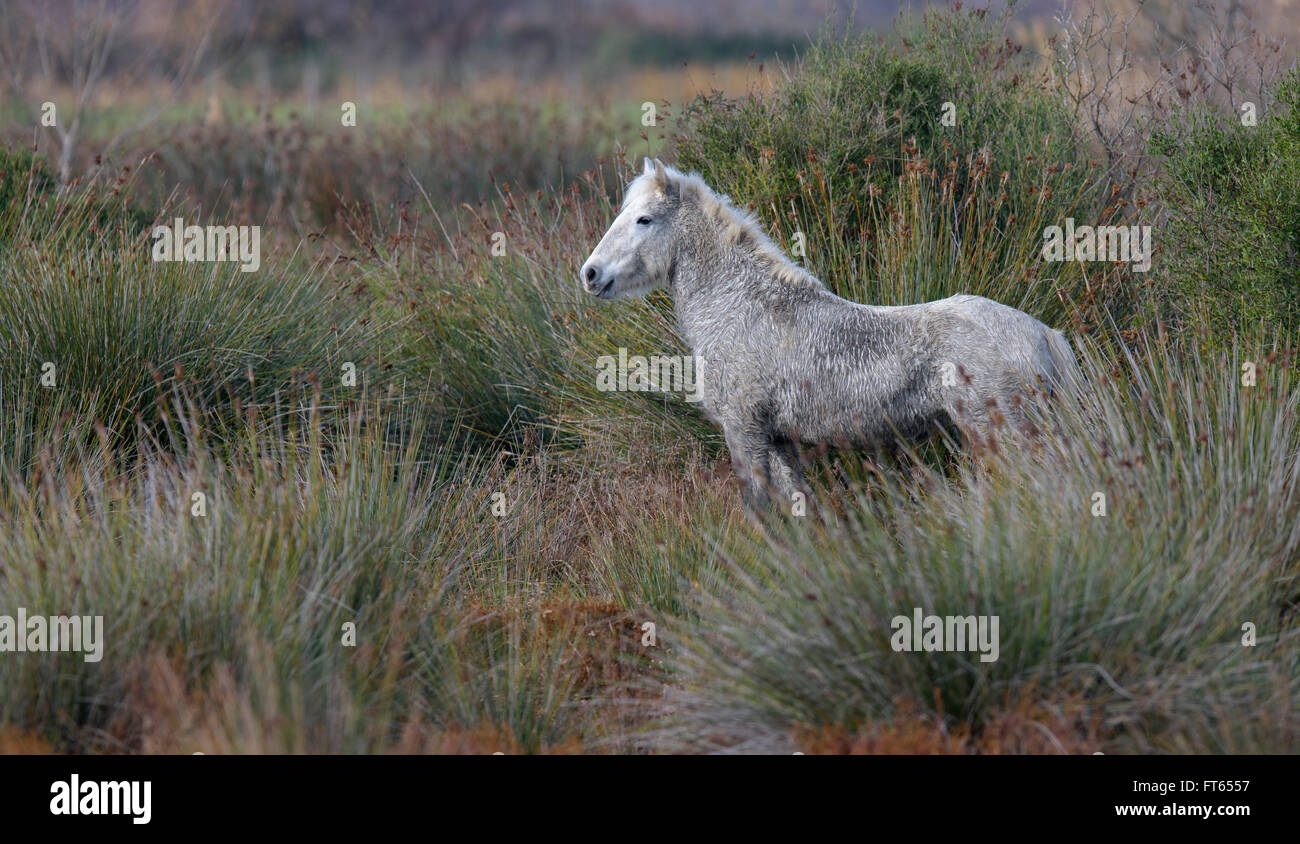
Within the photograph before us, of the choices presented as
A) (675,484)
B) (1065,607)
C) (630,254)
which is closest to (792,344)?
(630,254)

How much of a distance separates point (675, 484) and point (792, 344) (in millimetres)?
1503

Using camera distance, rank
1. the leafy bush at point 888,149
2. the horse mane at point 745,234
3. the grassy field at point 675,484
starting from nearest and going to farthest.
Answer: the grassy field at point 675,484 → the horse mane at point 745,234 → the leafy bush at point 888,149

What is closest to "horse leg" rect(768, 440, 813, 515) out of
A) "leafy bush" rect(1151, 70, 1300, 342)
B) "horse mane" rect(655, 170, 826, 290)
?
"horse mane" rect(655, 170, 826, 290)

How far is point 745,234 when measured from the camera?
19.9ft

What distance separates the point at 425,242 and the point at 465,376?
2.13 m

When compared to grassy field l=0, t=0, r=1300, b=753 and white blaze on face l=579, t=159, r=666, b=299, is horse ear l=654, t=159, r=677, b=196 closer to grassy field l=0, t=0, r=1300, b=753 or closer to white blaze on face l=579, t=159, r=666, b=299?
white blaze on face l=579, t=159, r=666, b=299

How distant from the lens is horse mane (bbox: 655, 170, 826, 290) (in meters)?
5.95

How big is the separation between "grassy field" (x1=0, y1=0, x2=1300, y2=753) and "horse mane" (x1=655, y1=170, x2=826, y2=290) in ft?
3.37

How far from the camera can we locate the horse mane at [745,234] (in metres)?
5.95

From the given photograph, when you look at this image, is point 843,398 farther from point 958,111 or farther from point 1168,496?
point 958,111

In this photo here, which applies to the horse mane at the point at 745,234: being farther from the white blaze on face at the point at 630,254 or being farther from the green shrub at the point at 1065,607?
the green shrub at the point at 1065,607

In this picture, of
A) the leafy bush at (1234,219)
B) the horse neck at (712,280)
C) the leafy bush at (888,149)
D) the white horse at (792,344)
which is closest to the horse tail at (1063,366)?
the white horse at (792,344)

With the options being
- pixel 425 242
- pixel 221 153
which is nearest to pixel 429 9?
pixel 221 153

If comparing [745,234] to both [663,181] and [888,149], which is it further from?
[888,149]
